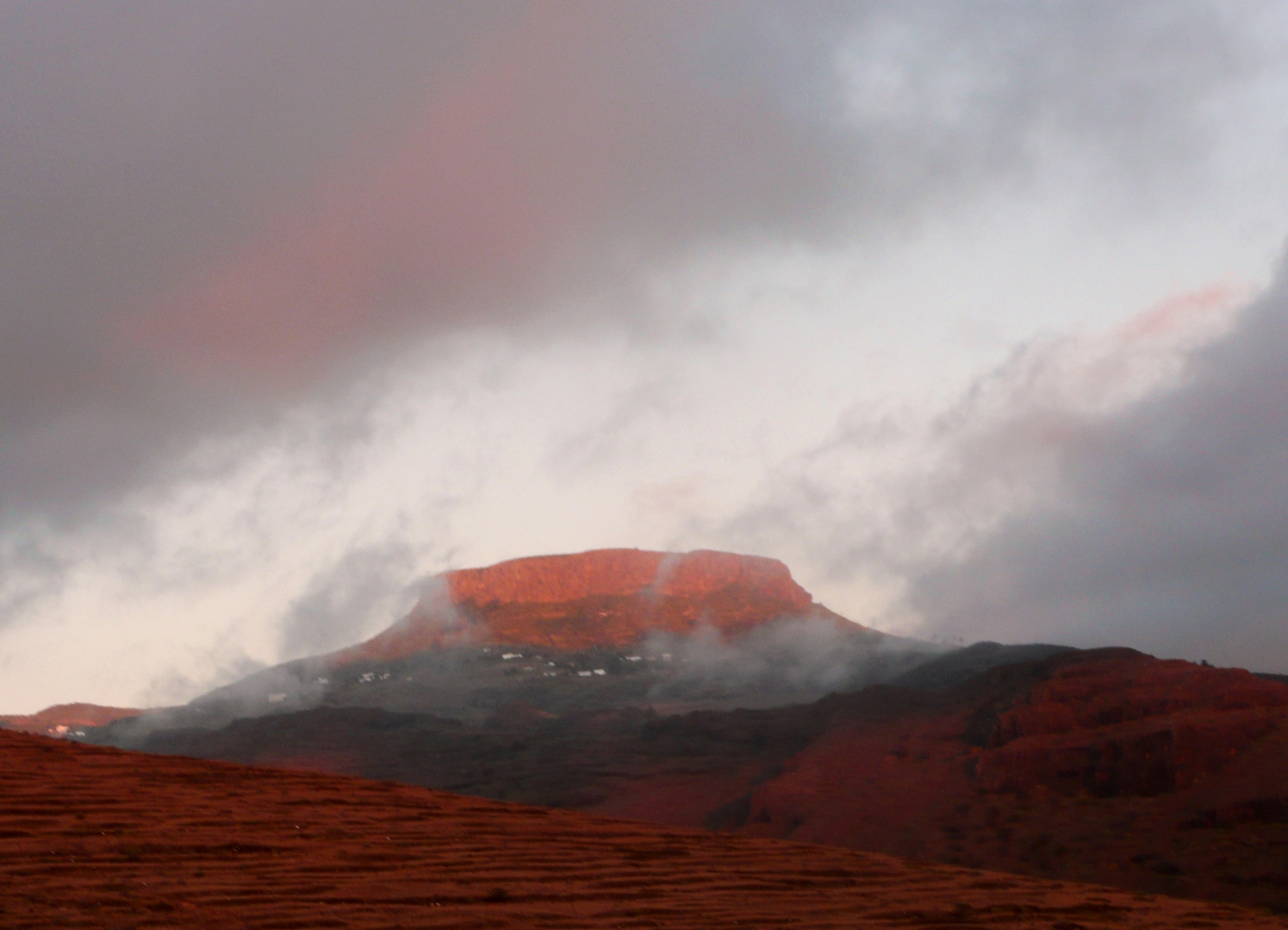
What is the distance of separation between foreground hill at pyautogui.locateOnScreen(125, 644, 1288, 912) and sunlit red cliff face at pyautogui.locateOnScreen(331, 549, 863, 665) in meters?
50.8

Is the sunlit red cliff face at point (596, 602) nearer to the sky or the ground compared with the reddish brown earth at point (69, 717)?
nearer to the sky

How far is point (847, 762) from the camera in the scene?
132ft

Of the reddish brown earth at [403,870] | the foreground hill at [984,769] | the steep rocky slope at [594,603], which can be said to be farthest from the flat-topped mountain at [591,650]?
the reddish brown earth at [403,870]

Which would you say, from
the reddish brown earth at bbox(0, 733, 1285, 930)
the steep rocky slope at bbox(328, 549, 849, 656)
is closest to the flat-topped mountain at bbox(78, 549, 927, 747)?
the steep rocky slope at bbox(328, 549, 849, 656)

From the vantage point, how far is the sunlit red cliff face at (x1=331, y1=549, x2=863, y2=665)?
112m

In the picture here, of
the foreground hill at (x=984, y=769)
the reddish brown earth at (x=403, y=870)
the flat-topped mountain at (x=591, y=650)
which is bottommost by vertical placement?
the foreground hill at (x=984, y=769)

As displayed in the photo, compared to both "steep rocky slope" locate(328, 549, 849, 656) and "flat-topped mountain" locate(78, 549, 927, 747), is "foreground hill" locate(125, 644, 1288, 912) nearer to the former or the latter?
"flat-topped mountain" locate(78, 549, 927, 747)

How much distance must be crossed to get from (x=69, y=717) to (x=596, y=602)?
5153 centimetres

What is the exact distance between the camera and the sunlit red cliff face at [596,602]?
11169cm

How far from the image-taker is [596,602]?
121m

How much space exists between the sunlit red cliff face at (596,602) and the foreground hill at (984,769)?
50796mm

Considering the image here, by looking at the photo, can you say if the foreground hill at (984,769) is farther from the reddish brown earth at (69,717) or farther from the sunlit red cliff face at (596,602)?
the sunlit red cliff face at (596,602)

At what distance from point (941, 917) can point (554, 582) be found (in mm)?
122370

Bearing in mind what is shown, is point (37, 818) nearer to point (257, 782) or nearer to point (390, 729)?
point (257, 782)
